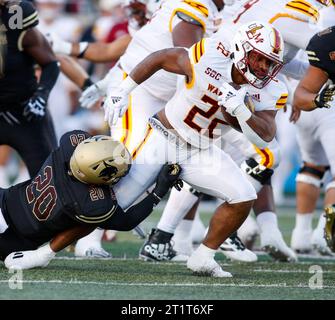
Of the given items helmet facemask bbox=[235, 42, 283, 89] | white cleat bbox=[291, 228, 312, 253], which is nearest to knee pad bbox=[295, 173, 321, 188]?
white cleat bbox=[291, 228, 312, 253]

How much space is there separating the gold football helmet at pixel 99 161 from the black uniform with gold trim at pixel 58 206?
0.07 m

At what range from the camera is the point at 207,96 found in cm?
536

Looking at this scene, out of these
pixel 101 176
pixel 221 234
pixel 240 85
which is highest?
pixel 240 85

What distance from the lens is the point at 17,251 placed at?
5.37 meters

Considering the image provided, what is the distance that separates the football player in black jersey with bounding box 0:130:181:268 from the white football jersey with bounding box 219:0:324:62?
1415 millimetres

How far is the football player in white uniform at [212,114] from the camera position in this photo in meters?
5.18

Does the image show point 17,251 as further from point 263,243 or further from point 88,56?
point 88,56

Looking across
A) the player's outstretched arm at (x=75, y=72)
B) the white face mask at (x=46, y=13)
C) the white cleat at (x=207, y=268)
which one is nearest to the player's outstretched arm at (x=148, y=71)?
the white cleat at (x=207, y=268)

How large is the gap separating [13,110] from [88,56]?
1210 mm

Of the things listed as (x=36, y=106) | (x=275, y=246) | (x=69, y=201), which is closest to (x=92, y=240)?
(x=36, y=106)

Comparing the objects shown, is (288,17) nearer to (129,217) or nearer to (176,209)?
(176,209)

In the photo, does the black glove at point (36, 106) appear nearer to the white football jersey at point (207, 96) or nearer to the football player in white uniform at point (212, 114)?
the football player in white uniform at point (212, 114)
